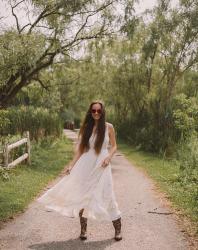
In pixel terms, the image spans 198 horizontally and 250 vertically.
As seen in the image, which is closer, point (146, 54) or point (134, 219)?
point (134, 219)

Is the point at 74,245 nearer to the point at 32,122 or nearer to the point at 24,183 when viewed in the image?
the point at 24,183

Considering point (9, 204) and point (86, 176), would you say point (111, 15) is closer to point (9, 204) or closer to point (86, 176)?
point (9, 204)

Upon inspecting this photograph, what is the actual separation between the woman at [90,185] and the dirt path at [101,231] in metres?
0.28

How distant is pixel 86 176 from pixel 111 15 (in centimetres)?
1315

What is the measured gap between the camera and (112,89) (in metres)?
33.3

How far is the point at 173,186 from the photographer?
11680 millimetres

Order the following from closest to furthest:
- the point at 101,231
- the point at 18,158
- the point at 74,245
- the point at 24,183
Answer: the point at 74,245 → the point at 101,231 → the point at 24,183 → the point at 18,158

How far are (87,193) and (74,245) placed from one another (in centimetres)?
74

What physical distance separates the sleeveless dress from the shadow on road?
0.34m

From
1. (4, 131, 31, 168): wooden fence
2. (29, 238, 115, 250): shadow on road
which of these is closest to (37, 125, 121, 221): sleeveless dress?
(29, 238, 115, 250): shadow on road

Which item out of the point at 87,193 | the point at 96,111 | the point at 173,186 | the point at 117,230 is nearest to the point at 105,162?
the point at 87,193

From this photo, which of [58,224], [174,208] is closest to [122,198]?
[174,208]

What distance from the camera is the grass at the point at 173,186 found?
27.8 ft

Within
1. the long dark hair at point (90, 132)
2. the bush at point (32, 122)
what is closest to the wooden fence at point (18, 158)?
the bush at point (32, 122)
